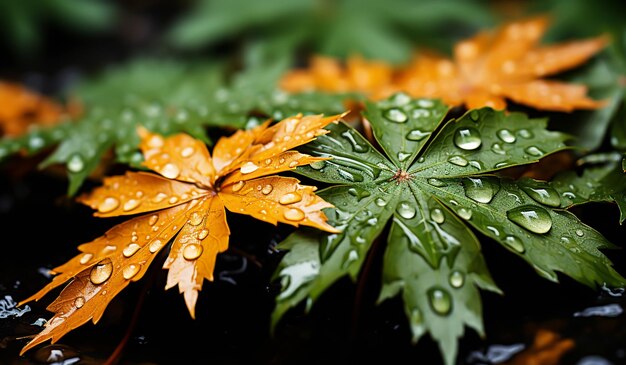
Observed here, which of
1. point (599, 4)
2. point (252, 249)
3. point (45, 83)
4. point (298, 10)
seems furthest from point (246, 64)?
point (599, 4)

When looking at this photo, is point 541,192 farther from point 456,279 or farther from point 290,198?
point 290,198

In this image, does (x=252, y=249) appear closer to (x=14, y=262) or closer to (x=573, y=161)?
(x=14, y=262)

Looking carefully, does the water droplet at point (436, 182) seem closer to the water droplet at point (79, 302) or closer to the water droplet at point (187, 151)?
the water droplet at point (187, 151)

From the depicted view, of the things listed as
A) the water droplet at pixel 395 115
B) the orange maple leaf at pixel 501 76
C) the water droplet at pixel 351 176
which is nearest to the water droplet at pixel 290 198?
the water droplet at pixel 351 176

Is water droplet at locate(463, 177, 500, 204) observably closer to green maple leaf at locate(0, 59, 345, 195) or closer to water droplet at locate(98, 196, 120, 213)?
green maple leaf at locate(0, 59, 345, 195)

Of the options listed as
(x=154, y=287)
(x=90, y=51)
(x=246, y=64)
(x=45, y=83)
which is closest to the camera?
(x=154, y=287)

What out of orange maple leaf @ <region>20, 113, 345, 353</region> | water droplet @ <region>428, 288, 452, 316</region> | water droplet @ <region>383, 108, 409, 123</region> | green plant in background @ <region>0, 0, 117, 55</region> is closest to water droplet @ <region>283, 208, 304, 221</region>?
orange maple leaf @ <region>20, 113, 345, 353</region>
